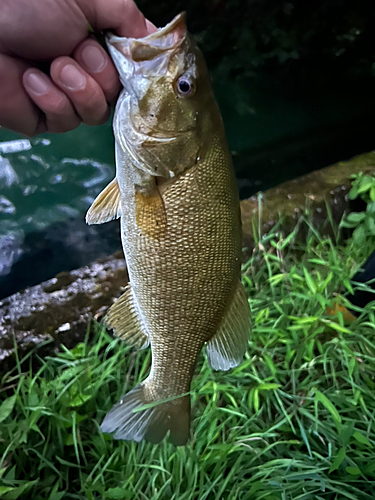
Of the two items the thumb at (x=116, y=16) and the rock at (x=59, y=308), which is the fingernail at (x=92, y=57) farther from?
the rock at (x=59, y=308)

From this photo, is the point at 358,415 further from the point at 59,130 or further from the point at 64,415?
the point at 59,130

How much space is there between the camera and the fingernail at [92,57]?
2.97 ft

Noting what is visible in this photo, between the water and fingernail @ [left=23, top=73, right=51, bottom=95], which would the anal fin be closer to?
fingernail @ [left=23, top=73, right=51, bottom=95]

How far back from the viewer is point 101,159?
3.68 metres

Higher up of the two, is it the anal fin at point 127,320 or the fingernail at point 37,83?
the fingernail at point 37,83

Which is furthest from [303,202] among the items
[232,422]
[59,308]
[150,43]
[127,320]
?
[150,43]

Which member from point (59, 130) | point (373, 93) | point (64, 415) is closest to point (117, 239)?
point (64, 415)

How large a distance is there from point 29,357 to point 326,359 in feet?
4.81

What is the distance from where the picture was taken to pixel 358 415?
1754 mm

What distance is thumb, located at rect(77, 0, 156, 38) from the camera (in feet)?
2.84

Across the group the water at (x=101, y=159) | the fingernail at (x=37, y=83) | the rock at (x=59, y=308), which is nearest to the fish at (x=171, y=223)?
the fingernail at (x=37, y=83)

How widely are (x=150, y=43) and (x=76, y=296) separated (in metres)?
1.50

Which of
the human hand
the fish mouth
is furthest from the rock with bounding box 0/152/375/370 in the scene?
the fish mouth

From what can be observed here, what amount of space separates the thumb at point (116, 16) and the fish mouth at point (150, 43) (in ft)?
0.11
